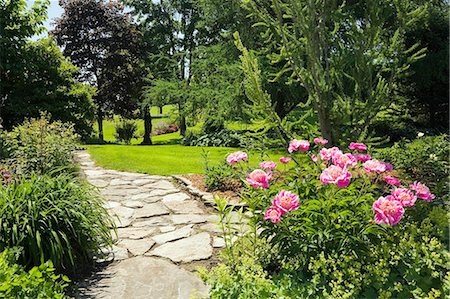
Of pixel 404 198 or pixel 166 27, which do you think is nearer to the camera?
pixel 404 198

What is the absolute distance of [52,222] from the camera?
284 centimetres

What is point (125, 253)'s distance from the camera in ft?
10.8

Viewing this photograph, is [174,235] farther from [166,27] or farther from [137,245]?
[166,27]

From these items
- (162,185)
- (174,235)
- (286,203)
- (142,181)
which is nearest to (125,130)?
(142,181)

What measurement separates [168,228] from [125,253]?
76cm

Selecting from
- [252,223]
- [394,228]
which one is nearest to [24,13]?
[252,223]

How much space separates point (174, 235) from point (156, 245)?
30 centimetres

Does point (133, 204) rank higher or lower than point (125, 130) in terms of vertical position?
lower

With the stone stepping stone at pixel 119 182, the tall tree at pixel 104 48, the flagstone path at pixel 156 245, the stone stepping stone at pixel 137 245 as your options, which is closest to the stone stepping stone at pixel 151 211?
the flagstone path at pixel 156 245

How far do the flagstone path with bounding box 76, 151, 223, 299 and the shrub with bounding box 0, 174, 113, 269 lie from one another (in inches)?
10.3

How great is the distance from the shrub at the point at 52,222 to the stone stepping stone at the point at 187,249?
503 mm

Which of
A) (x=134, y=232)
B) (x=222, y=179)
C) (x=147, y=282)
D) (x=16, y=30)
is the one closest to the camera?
(x=147, y=282)

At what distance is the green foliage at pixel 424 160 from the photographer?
5.60 metres

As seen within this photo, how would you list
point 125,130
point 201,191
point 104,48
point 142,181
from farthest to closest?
1. point 125,130
2. point 104,48
3. point 142,181
4. point 201,191
